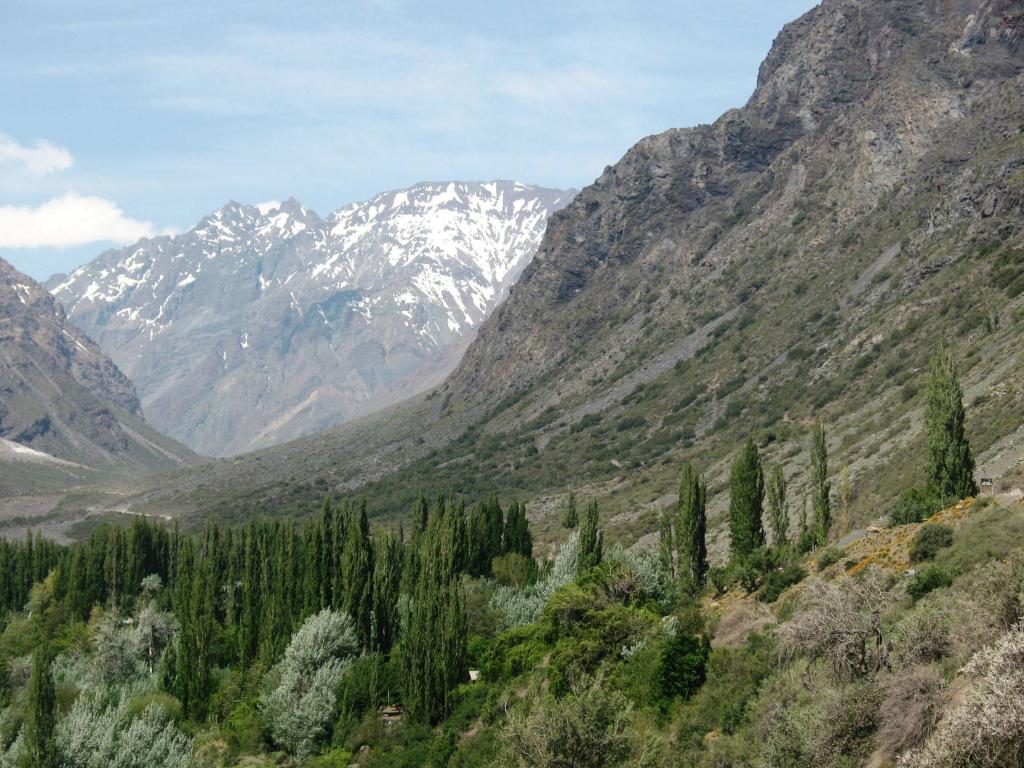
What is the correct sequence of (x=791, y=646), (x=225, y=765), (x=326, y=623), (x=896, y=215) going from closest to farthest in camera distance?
(x=791, y=646), (x=225, y=765), (x=326, y=623), (x=896, y=215)

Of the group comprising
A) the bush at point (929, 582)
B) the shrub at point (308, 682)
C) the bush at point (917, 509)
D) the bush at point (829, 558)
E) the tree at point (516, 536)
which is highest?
the bush at point (917, 509)

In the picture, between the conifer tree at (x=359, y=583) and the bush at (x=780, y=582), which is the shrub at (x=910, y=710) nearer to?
the bush at (x=780, y=582)

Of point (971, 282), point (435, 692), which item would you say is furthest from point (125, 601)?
point (971, 282)

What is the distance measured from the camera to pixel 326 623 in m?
71.9

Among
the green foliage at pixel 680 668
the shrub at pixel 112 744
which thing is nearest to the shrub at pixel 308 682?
the shrub at pixel 112 744

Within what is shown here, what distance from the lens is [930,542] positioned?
46.6 m

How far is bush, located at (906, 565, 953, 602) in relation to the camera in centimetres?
4156

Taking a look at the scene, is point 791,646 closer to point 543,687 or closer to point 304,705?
point 543,687

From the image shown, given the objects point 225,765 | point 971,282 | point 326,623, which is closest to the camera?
point 225,765

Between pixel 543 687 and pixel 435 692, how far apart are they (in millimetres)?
8447

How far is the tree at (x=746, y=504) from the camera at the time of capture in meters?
76.1

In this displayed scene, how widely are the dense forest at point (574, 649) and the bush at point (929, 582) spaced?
62 mm

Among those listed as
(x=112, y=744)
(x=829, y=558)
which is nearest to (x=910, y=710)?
(x=829, y=558)

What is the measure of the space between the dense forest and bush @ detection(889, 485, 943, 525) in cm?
17
